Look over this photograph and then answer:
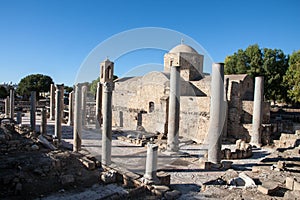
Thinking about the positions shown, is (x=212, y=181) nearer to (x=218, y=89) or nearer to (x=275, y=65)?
(x=218, y=89)

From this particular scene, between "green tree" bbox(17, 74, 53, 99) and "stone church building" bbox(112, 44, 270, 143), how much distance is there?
21.8 metres

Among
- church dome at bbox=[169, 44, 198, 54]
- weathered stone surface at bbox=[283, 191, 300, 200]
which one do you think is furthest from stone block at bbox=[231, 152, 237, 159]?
church dome at bbox=[169, 44, 198, 54]

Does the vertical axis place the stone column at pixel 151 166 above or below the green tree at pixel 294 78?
below

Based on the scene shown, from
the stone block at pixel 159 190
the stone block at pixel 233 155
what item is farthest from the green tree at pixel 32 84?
the stone block at pixel 159 190

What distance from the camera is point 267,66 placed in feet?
88.8

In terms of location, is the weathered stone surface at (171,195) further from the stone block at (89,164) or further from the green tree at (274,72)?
the green tree at (274,72)

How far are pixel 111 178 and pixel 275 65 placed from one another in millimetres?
26885

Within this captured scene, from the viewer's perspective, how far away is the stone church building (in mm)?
15969

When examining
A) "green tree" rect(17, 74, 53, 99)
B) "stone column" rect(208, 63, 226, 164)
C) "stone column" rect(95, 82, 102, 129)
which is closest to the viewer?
"stone column" rect(208, 63, 226, 164)

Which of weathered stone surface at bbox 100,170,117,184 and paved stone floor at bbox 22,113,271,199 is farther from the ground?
weathered stone surface at bbox 100,170,117,184

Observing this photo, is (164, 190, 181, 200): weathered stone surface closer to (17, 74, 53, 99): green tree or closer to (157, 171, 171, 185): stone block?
(157, 171, 171, 185): stone block

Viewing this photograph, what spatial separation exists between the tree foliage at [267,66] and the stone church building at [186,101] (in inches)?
244

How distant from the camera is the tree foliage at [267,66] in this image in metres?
27.1

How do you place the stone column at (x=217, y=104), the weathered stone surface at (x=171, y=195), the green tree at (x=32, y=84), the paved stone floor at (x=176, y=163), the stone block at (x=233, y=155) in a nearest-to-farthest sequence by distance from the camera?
1. the weathered stone surface at (x=171, y=195)
2. the paved stone floor at (x=176, y=163)
3. the stone column at (x=217, y=104)
4. the stone block at (x=233, y=155)
5. the green tree at (x=32, y=84)
